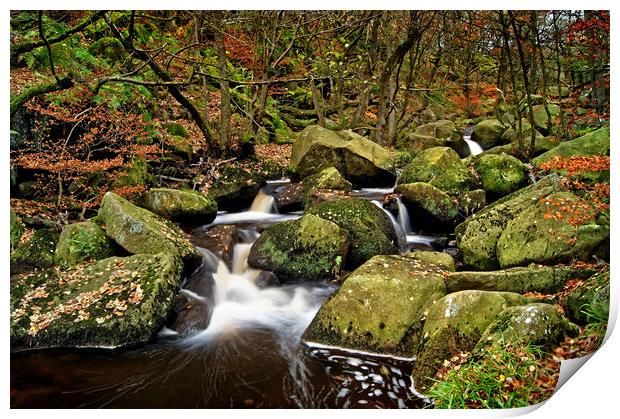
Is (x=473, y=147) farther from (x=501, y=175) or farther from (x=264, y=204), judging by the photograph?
(x=264, y=204)

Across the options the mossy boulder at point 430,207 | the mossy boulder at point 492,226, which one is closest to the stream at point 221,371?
the mossy boulder at point 492,226

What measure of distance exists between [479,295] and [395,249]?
2514 mm

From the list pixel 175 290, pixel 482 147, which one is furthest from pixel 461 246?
pixel 482 147

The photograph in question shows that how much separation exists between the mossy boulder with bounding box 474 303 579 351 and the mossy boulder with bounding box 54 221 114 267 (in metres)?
4.17

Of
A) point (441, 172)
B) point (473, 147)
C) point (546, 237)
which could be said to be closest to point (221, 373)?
point (546, 237)

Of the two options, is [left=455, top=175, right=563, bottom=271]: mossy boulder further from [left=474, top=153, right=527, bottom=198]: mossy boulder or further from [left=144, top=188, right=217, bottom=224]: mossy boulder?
[left=144, top=188, right=217, bottom=224]: mossy boulder

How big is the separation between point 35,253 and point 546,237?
562 cm

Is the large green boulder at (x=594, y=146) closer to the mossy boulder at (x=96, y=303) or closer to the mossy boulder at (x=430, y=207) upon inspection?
the mossy boulder at (x=430, y=207)

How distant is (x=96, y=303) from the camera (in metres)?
3.98

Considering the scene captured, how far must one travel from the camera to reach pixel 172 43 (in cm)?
588

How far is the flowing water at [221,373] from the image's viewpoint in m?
3.17

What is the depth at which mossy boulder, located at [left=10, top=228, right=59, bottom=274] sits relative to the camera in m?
4.46
